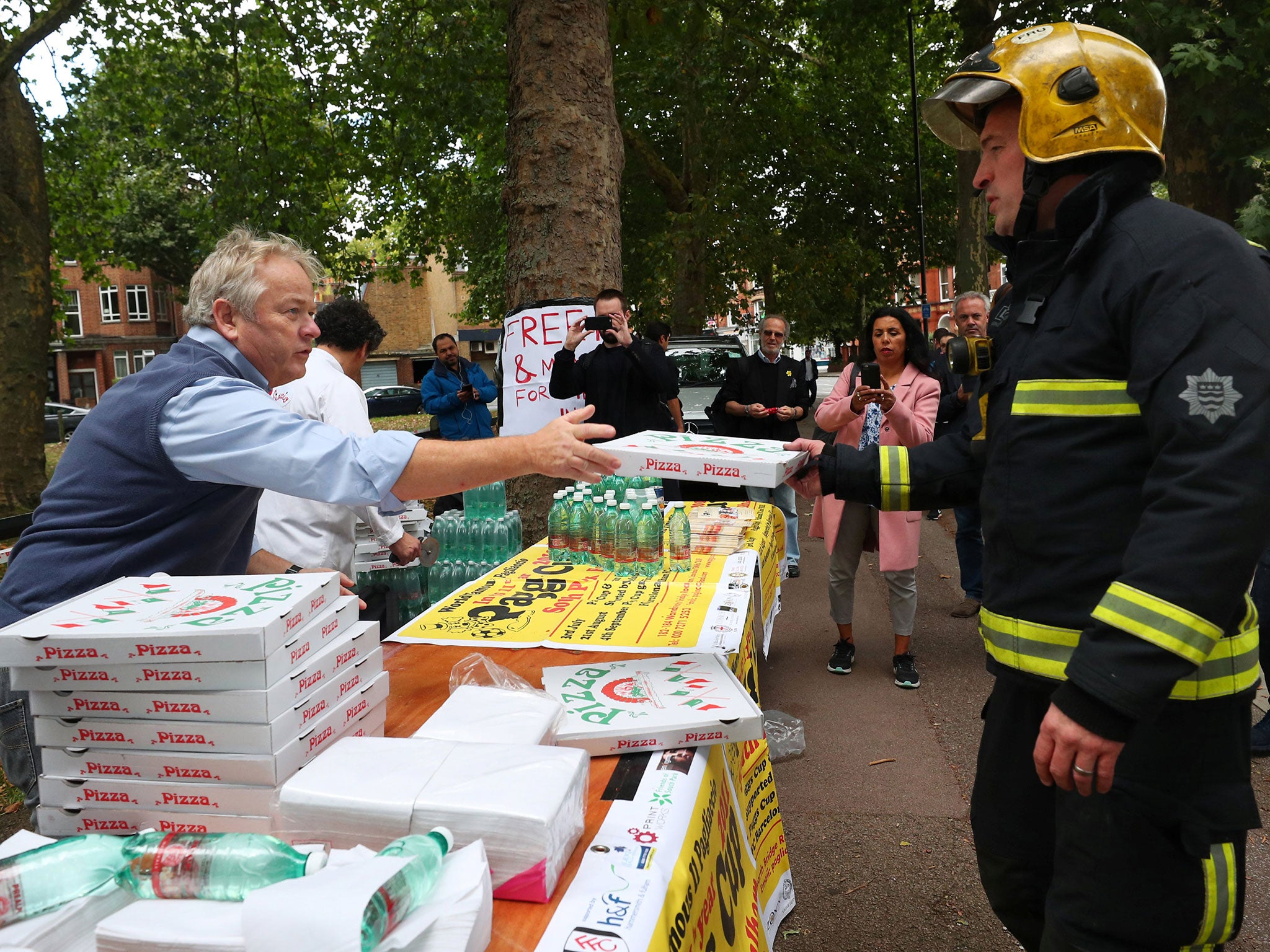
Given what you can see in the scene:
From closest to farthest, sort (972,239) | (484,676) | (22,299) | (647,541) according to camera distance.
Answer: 1. (484,676)
2. (647,541)
3. (22,299)
4. (972,239)

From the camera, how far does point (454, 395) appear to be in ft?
30.2

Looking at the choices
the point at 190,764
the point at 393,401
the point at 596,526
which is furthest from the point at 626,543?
the point at 393,401

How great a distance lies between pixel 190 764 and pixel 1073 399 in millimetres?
1799

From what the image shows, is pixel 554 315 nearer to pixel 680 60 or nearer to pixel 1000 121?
pixel 1000 121

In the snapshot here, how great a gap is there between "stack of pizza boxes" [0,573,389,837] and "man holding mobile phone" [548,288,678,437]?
4607 mm

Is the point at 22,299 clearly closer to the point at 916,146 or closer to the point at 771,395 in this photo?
the point at 771,395

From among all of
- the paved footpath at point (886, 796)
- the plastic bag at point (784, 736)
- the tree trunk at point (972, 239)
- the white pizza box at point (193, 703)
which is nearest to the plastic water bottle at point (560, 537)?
the plastic bag at point (784, 736)

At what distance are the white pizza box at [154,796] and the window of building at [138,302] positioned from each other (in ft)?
190

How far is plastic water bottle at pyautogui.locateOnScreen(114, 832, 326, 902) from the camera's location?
4.27 feet

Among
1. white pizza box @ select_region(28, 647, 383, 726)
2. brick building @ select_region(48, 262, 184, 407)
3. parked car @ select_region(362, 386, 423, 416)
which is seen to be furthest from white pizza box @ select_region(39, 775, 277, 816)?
brick building @ select_region(48, 262, 184, 407)

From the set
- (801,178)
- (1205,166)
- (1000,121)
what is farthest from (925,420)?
(801,178)

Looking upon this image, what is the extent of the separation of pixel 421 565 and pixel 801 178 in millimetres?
20476

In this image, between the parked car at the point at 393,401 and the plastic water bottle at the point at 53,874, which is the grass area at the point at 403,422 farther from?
the plastic water bottle at the point at 53,874

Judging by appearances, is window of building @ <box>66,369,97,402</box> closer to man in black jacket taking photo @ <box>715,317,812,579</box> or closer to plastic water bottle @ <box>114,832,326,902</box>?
man in black jacket taking photo @ <box>715,317,812,579</box>
